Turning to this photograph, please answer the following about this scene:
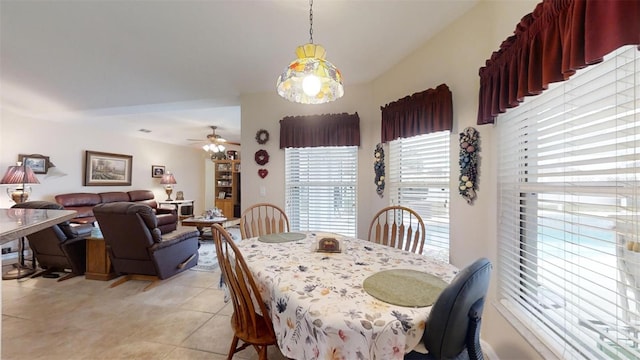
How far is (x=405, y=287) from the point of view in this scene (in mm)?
1164

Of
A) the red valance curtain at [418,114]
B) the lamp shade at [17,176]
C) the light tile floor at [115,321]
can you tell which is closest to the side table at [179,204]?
the lamp shade at [17,176]

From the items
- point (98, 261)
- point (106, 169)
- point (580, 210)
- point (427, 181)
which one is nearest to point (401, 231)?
point (427, 181)

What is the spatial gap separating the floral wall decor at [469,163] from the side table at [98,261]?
3.89 meters

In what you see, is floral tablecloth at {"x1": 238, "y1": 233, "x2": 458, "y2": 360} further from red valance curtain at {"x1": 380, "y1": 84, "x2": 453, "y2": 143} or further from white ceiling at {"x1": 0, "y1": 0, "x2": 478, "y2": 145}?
white ceiling at {"x1": 0, "y1": 0, "x2": 478, "y2": 145}

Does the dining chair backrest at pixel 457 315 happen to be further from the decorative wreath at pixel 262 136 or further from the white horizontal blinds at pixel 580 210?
the decorative wreath at pixel 262 136

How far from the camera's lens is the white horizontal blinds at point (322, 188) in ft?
10.5

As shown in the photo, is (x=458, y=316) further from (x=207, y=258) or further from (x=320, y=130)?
(x=207, y=258)

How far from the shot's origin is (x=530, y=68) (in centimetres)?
119

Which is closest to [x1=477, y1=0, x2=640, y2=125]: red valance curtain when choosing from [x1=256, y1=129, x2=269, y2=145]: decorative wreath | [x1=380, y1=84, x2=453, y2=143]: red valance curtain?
[x1=380, y1=84, x2=453, y2=143]: red valance curtain

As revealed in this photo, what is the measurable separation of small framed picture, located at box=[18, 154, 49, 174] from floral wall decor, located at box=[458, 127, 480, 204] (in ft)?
21.6

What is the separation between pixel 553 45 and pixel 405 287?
3.93 feet

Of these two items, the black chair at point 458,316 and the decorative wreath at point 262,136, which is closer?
the black chair at point 458,316

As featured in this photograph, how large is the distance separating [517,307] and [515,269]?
0.22m

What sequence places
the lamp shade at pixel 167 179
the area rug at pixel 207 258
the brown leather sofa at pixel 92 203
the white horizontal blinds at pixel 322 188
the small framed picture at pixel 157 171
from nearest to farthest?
the white horizontal blinds at pixel 322 188 → the area rug at pixel 207 258 → the brown leather sofa at pixel 92 203 → the lamp shade at pixel 167 179 → the small framed picture at pixel 157 171
